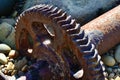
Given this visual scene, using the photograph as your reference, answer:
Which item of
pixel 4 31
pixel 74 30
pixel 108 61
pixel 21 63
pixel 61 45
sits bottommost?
pixel 108 61

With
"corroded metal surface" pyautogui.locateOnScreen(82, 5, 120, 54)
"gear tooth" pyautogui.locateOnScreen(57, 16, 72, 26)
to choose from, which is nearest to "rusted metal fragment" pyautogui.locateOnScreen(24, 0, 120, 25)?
"corroded metal surface" pyautogui.locateOnScreen(82, 5, 120, 54)

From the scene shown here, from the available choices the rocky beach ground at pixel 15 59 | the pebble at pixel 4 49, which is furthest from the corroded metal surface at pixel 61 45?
the pebble at pixel 4 49

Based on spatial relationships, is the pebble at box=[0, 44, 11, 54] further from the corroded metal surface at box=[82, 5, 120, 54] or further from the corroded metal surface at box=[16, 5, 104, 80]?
the corroded metal surface at box=[82, 5, 120, 54]

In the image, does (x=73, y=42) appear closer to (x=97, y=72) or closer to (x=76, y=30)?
(x=76, y=30)

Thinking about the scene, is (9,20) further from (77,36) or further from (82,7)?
(77,36)

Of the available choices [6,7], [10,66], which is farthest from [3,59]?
[6,7]

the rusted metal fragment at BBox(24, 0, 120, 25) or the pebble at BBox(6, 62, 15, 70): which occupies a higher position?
the rusted metal fragment at BBox(24, 0, 120, 25)
